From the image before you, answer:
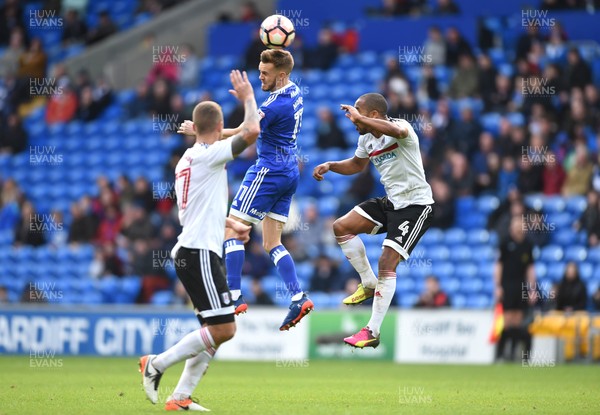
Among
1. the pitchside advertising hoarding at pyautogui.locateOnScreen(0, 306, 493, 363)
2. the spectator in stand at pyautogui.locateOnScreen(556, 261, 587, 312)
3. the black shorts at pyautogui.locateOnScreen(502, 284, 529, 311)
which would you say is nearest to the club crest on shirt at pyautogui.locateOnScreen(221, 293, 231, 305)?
the pitchside advertising hoarding at pyautogui.locateOnScreen(0, 306, 493, 363)

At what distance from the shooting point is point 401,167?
37.5 feet

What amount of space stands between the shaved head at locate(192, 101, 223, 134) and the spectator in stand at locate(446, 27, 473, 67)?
46.7ft

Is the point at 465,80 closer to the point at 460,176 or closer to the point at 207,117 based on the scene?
the point at 460,176

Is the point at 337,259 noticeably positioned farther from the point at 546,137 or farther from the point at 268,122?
the point at 268,122

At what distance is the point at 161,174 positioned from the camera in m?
24.0

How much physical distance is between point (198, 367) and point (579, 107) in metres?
13.0

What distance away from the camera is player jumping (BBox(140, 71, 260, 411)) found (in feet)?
29.8

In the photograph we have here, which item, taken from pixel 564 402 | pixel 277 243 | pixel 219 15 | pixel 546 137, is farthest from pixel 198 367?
pixel 219 15

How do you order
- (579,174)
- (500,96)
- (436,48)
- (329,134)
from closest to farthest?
(579,174) → (500,96) → (329,134) → (436,48)

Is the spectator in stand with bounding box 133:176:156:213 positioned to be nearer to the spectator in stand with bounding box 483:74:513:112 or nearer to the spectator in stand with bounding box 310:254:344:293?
the spectator in stand with bounding box 310:254:344:293

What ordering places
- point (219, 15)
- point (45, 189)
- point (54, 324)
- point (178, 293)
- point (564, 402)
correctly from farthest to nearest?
point (219, 15)
point (45, 189)
point (178, 293)
point (54, 324)
point (564, 402)

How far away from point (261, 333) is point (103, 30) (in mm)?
12231

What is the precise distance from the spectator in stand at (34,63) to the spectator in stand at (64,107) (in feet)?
3.82

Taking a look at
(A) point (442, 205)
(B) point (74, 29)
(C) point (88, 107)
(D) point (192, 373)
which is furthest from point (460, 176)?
(B) point (74, 29)
